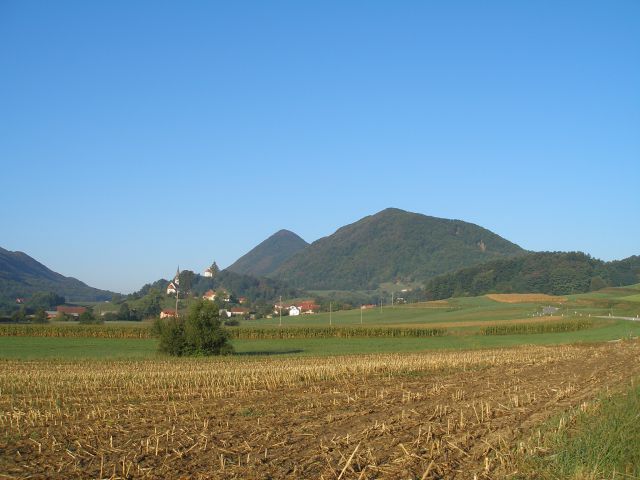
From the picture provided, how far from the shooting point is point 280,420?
15.6 m

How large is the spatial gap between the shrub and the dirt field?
1934cm

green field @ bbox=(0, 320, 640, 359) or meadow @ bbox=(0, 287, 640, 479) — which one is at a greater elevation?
meadow @ bbox=(0, 287, 640, 479)

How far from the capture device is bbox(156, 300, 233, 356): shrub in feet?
159

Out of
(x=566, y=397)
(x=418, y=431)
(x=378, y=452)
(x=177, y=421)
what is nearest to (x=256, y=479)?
(x=378, y=452)

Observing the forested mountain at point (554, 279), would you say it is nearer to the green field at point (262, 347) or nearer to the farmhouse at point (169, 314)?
the farmhouse at point (169, 314)

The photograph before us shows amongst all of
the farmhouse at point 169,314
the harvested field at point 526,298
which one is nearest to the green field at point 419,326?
the harvested field at point 526,298

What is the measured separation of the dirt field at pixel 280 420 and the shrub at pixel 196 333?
63.4 feet

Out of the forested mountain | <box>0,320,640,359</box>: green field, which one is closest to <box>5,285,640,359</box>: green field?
<box>0,320,640,359</box>: green field

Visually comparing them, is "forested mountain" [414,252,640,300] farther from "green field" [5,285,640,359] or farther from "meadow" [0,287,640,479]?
"meadow" [0,287,640,479]

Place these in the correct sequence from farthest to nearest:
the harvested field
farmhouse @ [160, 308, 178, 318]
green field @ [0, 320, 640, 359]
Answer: the harvested field → farmhouse @ [160, 308, 178, 318] → green field @ [0, 320, 640, 359]

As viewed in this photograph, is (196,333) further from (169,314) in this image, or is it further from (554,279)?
(554,279)

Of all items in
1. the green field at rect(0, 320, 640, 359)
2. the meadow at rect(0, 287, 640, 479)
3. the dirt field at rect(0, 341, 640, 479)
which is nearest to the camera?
the meadow at rect(0, 287, 640, 479)

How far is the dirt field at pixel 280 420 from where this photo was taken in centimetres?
1109

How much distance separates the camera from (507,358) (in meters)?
37.0
